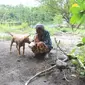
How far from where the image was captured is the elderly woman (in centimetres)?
448

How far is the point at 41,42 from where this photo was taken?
4.50 metres

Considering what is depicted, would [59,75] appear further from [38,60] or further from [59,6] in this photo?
[59,6]

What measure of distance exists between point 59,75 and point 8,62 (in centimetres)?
125

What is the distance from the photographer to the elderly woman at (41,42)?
4.48 meters

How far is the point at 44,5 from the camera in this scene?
10.6 m

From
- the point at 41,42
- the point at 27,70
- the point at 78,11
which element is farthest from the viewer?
the point at 41,42

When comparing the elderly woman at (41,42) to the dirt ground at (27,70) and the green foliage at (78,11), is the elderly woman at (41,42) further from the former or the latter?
the green foliage at (78,11)

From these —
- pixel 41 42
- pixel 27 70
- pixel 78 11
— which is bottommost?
pixel 27 70

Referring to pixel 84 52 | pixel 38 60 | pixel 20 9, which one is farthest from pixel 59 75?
pixel 20 9

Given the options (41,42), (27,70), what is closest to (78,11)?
(27,70)

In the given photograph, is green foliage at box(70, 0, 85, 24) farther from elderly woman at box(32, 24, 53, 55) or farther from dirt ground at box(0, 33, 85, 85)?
elderly woman at box(32, 24, 53, 55)

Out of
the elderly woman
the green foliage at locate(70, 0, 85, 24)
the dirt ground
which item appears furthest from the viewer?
the elderly woman

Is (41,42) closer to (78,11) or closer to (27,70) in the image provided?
(27,70)

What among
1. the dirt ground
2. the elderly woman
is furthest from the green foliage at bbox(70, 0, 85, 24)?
the elderly woman
